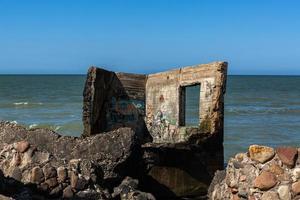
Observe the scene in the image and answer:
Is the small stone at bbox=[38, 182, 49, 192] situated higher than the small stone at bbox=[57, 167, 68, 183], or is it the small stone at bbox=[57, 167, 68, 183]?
the small stone at bbox=[57, 167, 68, 183]

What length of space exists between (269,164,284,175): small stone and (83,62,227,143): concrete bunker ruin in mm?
4479

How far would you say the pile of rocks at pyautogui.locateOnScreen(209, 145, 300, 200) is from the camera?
15.8 feet

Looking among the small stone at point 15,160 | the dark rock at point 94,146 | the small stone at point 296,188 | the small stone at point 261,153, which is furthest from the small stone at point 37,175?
the small stone at point 296,188

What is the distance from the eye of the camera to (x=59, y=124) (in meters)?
23.8

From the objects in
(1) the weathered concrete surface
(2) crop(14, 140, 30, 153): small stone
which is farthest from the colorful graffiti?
(2) crop(14, 140, 30, 153): small stone

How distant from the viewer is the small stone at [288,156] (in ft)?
15.9

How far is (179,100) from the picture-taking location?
1073cm

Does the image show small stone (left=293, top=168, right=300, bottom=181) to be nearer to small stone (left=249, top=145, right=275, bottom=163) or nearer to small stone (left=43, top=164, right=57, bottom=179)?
small stone (left=249, top=145, right=275, bottom=163)

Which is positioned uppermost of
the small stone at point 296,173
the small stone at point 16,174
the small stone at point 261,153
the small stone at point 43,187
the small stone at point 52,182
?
the small stone at point 261,153

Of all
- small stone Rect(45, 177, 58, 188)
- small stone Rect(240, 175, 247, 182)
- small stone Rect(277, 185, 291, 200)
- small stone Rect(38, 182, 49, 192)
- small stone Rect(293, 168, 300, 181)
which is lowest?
small stone Rect(38, 182, 49, 192)

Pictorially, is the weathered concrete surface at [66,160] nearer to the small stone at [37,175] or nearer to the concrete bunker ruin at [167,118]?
A: the small stone at [37,175]

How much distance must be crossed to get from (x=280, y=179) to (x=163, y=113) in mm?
6559

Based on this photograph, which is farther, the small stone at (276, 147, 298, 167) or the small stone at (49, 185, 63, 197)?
the small stone at (49, 185, 63, 197)

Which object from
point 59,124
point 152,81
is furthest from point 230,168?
point 59,124
